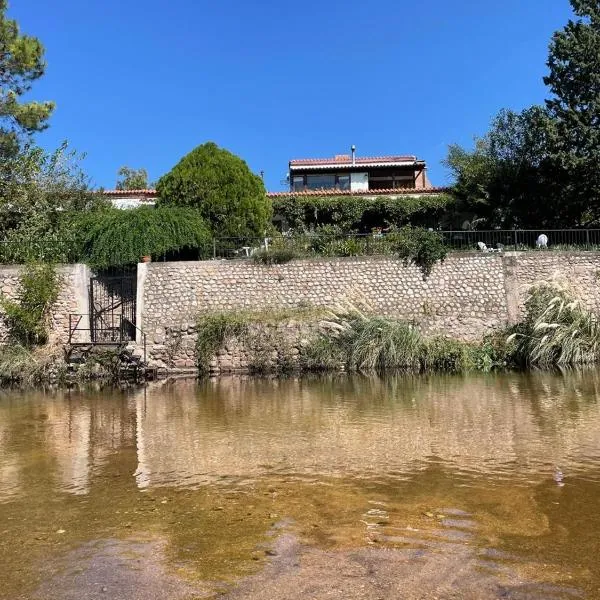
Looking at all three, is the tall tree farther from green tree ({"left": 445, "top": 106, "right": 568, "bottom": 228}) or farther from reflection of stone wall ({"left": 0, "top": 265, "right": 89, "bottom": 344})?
reflection of stone wall ({"left": 0, "top": 265, "right": 89, "bottom": 344})

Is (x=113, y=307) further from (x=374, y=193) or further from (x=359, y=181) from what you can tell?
(x=359, y=181)

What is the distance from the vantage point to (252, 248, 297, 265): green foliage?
60.3 ft

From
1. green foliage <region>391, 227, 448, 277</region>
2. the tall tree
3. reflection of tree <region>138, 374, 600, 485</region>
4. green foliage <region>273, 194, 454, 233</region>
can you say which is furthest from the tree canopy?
reflection of tree <region>138, 374, 600, 485</region>

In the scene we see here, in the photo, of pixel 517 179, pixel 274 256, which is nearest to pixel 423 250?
pixel 274 256

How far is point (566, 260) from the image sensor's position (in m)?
18.7

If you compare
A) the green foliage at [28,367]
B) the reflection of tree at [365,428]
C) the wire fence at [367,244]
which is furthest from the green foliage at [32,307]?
the reflection of tree at [365,428]

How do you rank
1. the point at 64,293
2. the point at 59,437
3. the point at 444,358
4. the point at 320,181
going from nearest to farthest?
the point at 59,437 < the point at 444,358 < the point at 64,293 < the point at 320,181

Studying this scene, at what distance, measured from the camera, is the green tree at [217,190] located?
64.3ft

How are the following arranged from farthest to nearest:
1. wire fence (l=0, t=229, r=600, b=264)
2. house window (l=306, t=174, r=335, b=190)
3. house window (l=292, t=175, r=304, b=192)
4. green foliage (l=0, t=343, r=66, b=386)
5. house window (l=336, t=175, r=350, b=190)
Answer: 1. house window (l=292, t=175, r=304, b=192)
2. house window (l=306, t=174, r=335, b=190)
3. house window (l=336, t=175, r=350, b=190)
4. wire fence (l=0, t=229, r=600, b=264)
5. green foliage (l=0, t=343, r=66, b=386)

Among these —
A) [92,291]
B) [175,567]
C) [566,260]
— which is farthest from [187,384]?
[566,260]

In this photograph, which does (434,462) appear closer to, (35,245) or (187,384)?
(187,384)

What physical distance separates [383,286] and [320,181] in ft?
59.9

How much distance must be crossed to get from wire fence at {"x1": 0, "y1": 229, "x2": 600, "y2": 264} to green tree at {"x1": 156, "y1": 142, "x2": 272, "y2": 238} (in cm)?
83

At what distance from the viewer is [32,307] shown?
663 inches
